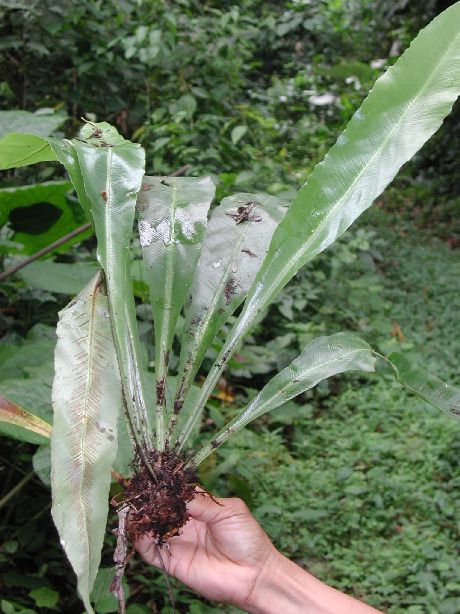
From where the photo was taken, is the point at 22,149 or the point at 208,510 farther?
the point at 208,510

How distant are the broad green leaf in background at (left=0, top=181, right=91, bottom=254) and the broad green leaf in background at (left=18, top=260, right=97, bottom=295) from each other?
60 mm

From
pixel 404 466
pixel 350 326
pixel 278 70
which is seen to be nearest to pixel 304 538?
pixel 404 466

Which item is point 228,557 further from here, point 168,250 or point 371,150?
point 371,150

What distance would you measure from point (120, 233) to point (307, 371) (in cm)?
28

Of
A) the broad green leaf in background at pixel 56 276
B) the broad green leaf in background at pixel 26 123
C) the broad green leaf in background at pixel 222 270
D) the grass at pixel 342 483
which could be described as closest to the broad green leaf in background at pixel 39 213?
the broad green leaf in background at pixel 56 276

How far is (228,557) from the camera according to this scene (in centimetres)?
102

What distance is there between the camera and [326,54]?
5.86 metres

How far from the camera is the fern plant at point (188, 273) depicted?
0.77 m

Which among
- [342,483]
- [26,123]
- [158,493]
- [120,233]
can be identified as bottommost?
[342,483]

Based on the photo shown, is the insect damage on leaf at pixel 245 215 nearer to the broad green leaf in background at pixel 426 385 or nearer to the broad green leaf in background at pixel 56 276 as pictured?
the broad green leaf in background at pixel 426 385

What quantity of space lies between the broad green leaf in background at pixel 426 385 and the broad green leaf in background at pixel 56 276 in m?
0.88

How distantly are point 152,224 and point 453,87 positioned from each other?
418mm

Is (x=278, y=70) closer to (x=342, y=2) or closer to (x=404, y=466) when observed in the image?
(x=342, y=2)

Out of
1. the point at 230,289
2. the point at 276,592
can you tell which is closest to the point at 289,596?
the point at 276,592
